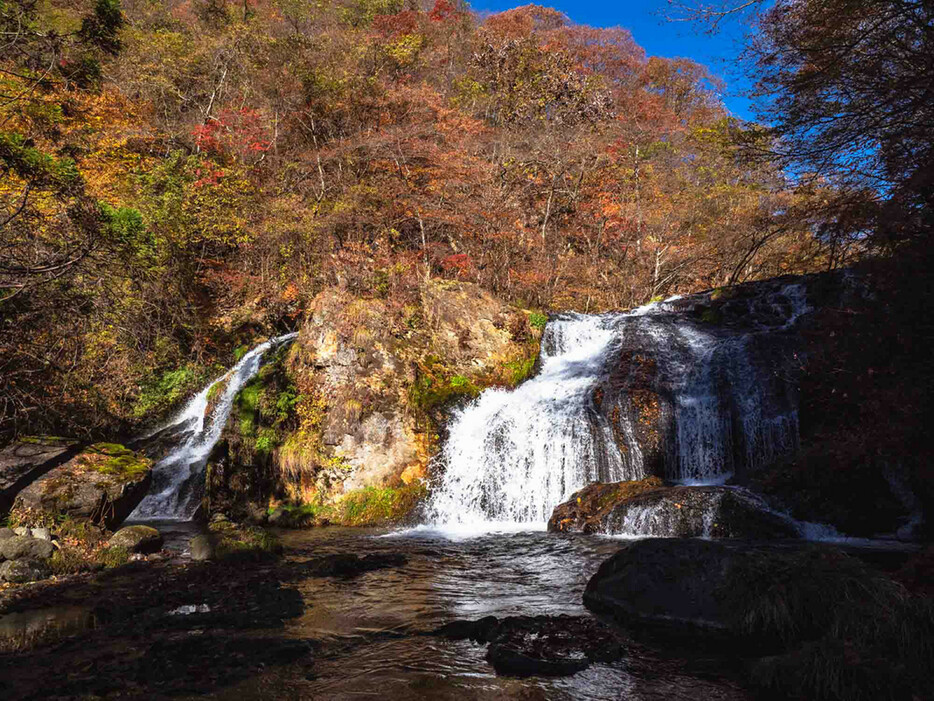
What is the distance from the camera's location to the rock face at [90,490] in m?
8.24

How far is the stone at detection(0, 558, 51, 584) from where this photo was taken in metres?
6.76

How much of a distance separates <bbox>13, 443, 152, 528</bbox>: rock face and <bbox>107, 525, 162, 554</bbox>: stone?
50cm

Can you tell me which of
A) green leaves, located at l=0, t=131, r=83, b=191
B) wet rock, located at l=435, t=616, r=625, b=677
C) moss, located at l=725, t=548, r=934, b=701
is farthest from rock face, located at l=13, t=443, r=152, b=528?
moss, located at l=725, t=548, r=934, b=701

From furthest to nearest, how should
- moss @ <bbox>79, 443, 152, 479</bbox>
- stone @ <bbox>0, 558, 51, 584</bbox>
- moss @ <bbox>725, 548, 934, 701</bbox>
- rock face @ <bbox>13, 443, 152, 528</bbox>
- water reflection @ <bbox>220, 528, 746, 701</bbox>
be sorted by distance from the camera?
moss @ <bbox>79, 443, 152, 479</bbox> < rock face @ <bbox>13, 443, 152, 528</bbox> < stone @ <bbox>0, 558, 51, 584</bbox> < water reflection @ <bbox>220, 528, 746, 701</bbox> < moss @ <bbox>725, 548, 934, 701</bbox>

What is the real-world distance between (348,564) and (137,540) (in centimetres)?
364

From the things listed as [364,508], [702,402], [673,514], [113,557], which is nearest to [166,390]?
[364,508]

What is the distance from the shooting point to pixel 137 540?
8391mm

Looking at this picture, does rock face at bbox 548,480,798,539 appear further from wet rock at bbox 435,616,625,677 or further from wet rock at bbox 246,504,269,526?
wet rock at bbox 246,504,269,526

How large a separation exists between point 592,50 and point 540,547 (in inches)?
1289

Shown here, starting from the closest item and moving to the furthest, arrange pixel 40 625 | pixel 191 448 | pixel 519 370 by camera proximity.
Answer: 1. pixel 40 625
2. pixel 191 448
3. pixel 519 370

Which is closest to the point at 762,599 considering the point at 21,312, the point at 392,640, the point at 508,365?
the point at 392,640

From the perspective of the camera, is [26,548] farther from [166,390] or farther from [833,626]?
[166,390]

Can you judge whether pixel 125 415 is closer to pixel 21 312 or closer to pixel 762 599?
pixel 21 312

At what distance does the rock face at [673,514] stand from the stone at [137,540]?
6.85 metres
